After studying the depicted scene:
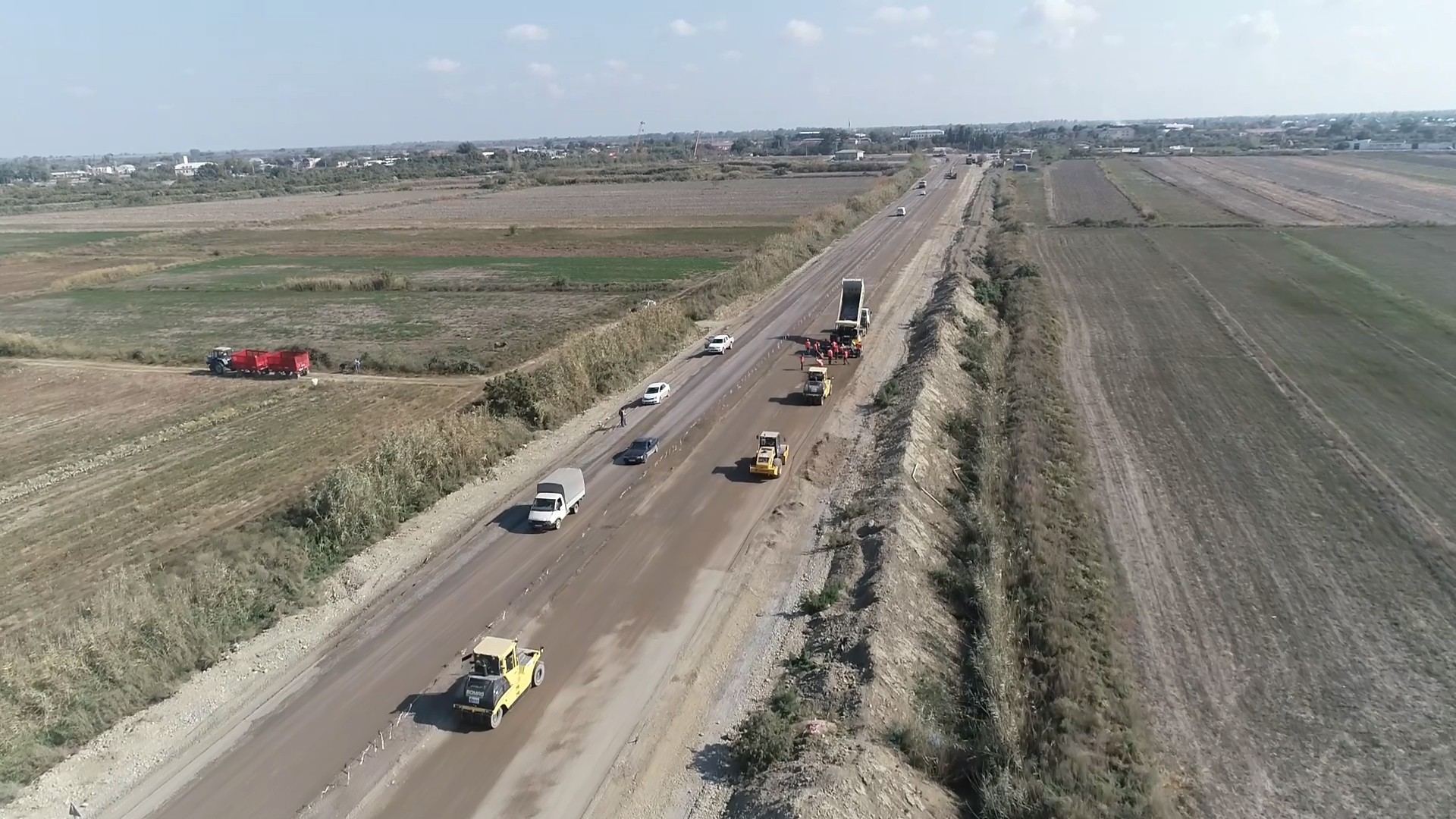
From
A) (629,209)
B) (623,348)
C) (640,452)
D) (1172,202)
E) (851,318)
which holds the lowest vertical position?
(640,452)

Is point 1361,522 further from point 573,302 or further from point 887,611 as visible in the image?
point 573,302

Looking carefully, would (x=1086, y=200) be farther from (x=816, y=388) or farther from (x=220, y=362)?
(x=220, y=362)

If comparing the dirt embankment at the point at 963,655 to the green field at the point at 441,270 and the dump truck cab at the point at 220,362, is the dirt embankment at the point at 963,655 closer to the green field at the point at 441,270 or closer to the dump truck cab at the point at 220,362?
the dump truck cab at the point at 220,362

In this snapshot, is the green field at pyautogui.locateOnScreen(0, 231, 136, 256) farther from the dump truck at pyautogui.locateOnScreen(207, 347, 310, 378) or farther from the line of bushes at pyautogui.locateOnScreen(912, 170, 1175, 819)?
the line of bushes at pyautogui.locateOnScreen(912, 170, 1175, 819)

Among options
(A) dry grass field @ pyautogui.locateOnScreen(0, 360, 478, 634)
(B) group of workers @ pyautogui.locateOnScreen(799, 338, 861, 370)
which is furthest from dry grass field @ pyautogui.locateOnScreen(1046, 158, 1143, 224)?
(A) dry grass field @ pyautogui.locateOnScreen(0, 360, 478, 634)

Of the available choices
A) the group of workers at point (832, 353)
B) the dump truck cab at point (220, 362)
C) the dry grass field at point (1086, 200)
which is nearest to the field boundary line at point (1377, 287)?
the dry grass field at point (1086, 200)

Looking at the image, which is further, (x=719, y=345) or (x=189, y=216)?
(x=189, y=216)

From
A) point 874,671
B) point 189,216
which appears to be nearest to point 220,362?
point 874,671
